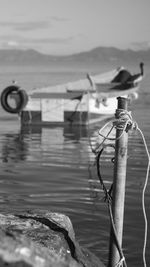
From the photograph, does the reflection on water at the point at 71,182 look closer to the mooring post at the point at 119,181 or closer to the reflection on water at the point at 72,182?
the reflection on water at the point at 72,182

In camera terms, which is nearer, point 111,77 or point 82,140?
point 82,140

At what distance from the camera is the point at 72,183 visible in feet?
42.0

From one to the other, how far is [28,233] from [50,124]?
61.0 feet

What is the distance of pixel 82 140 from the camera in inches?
820

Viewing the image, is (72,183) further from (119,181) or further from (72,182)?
(119,181)

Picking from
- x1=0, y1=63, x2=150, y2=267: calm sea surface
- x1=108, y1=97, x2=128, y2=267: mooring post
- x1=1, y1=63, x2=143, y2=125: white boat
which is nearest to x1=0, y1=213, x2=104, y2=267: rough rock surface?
x1=108, y1=97, x2=128, y2=267: mooring post

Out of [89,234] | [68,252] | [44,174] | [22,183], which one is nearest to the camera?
[68,252]

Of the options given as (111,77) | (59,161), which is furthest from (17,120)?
(59,161)

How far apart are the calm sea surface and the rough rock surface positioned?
4.97ft

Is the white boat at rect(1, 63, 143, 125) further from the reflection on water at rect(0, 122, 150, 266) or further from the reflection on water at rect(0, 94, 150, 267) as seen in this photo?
the reflection on water at rect(0, 122, 150, 266)

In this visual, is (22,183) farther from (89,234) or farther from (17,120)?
(17,120)

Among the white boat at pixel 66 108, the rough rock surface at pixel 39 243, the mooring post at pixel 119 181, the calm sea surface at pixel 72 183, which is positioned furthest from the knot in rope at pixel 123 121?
the white boat at pixel 66 108

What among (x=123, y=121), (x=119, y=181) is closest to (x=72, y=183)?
(x=119, y=181)

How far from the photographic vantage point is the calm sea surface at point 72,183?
891cm
